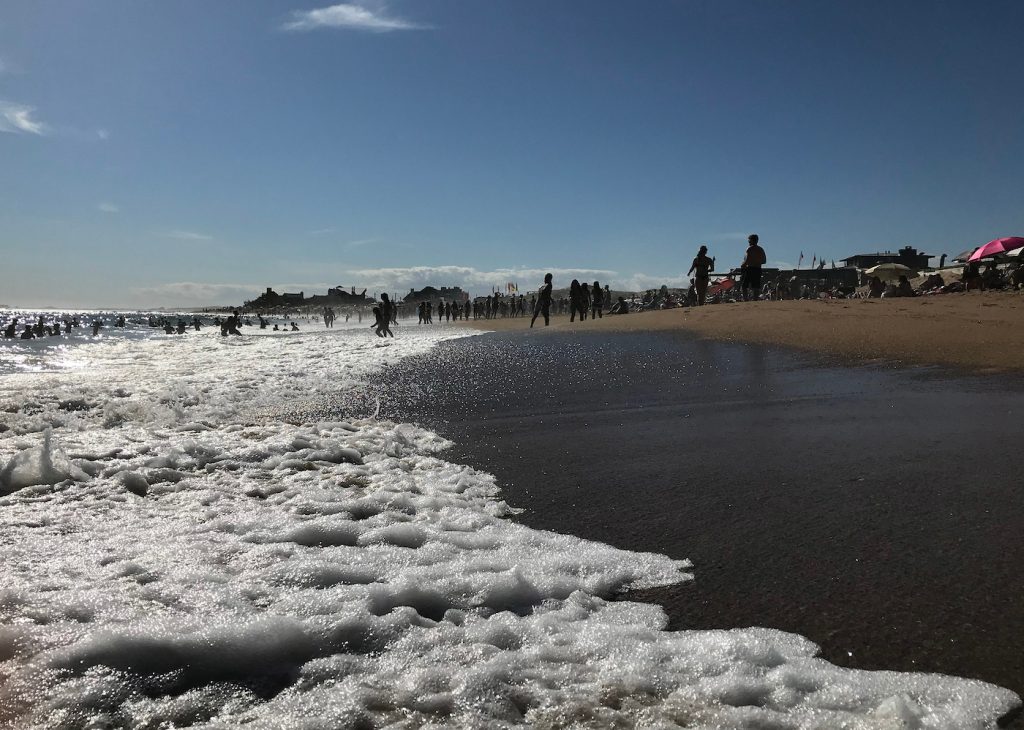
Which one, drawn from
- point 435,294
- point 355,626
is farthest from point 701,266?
point 435,294

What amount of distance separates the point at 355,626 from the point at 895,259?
76.8 m

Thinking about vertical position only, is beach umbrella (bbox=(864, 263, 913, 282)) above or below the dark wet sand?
above

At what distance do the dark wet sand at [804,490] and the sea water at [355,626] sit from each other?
15cm

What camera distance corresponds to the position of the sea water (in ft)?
4.48

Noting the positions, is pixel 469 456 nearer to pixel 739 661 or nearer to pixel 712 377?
pixel 739 661

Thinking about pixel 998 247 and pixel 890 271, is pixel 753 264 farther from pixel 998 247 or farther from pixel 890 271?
pixel 890 271

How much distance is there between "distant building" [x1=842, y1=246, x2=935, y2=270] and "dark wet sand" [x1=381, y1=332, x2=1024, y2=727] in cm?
6698

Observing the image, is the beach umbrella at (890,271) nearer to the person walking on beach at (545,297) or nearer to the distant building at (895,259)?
the person walking on beach at (545,297)

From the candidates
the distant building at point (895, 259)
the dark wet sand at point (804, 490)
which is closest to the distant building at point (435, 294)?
the distant building at point (895, 259)

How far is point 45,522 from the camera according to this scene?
266 cm

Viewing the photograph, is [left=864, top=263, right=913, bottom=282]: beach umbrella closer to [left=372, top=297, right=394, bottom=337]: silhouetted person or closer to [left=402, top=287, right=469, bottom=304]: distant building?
[left=372, top=297, right=394, bottom=337]: silhouetted person

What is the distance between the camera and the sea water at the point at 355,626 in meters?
1.37

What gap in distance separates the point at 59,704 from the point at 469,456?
281cm

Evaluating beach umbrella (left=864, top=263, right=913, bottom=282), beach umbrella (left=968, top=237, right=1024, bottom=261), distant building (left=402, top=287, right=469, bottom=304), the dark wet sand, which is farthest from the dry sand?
distant building (left=402, top=287, right=469, bottom=304)
